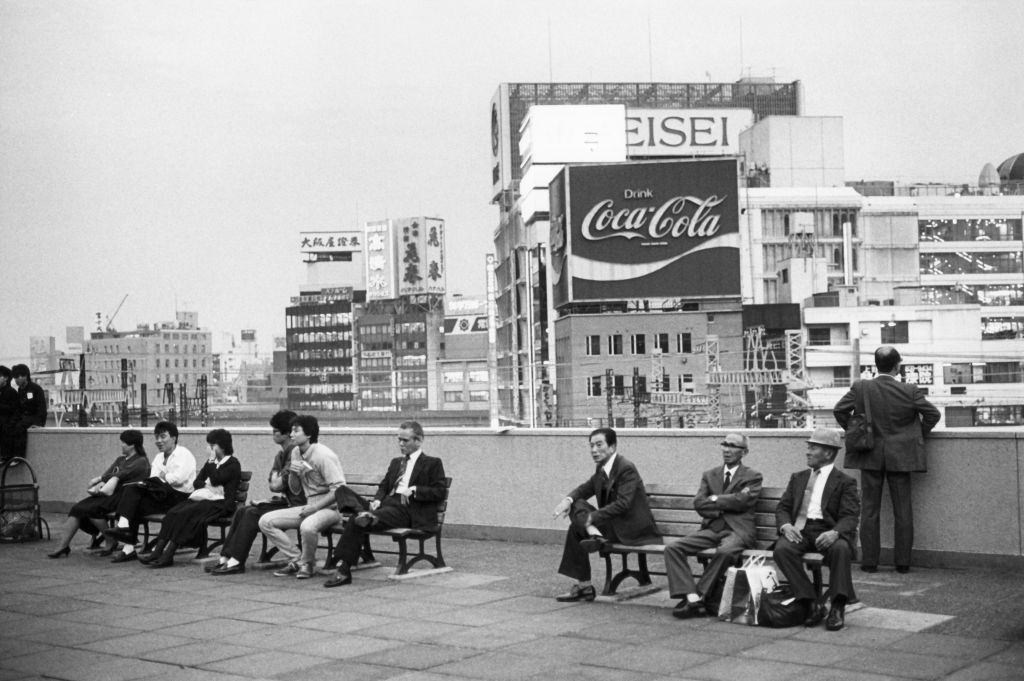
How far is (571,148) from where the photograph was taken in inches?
4751

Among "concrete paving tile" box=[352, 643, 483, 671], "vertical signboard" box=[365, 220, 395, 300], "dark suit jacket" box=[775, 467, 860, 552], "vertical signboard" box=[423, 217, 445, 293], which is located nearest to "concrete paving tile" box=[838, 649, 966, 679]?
"dark suit jacket" box=[775, 467, 860, 552]

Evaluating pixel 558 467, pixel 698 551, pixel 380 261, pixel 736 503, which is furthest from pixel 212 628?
pixel 380 261

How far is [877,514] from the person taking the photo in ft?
33.1

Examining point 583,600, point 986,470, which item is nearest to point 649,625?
point 583,600

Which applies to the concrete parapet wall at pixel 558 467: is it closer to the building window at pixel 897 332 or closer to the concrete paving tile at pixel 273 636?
the concrete paving tile at pixel 273 636

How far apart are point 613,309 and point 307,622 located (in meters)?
86.7

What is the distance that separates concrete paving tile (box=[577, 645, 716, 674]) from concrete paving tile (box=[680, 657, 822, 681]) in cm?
10

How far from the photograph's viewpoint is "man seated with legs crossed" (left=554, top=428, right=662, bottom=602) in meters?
9.14

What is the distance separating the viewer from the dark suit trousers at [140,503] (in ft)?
39.4

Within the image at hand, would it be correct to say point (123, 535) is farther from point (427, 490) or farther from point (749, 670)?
point (749, 670)

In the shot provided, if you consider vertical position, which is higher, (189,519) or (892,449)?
Answer: (892,449)

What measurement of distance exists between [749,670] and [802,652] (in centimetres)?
54

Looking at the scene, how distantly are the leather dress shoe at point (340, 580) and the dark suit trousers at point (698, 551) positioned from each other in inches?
112

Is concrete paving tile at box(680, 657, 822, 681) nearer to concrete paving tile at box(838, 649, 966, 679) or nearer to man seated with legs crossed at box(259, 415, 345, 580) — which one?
concrete paving tile at box(838, 649, 966, 679)
